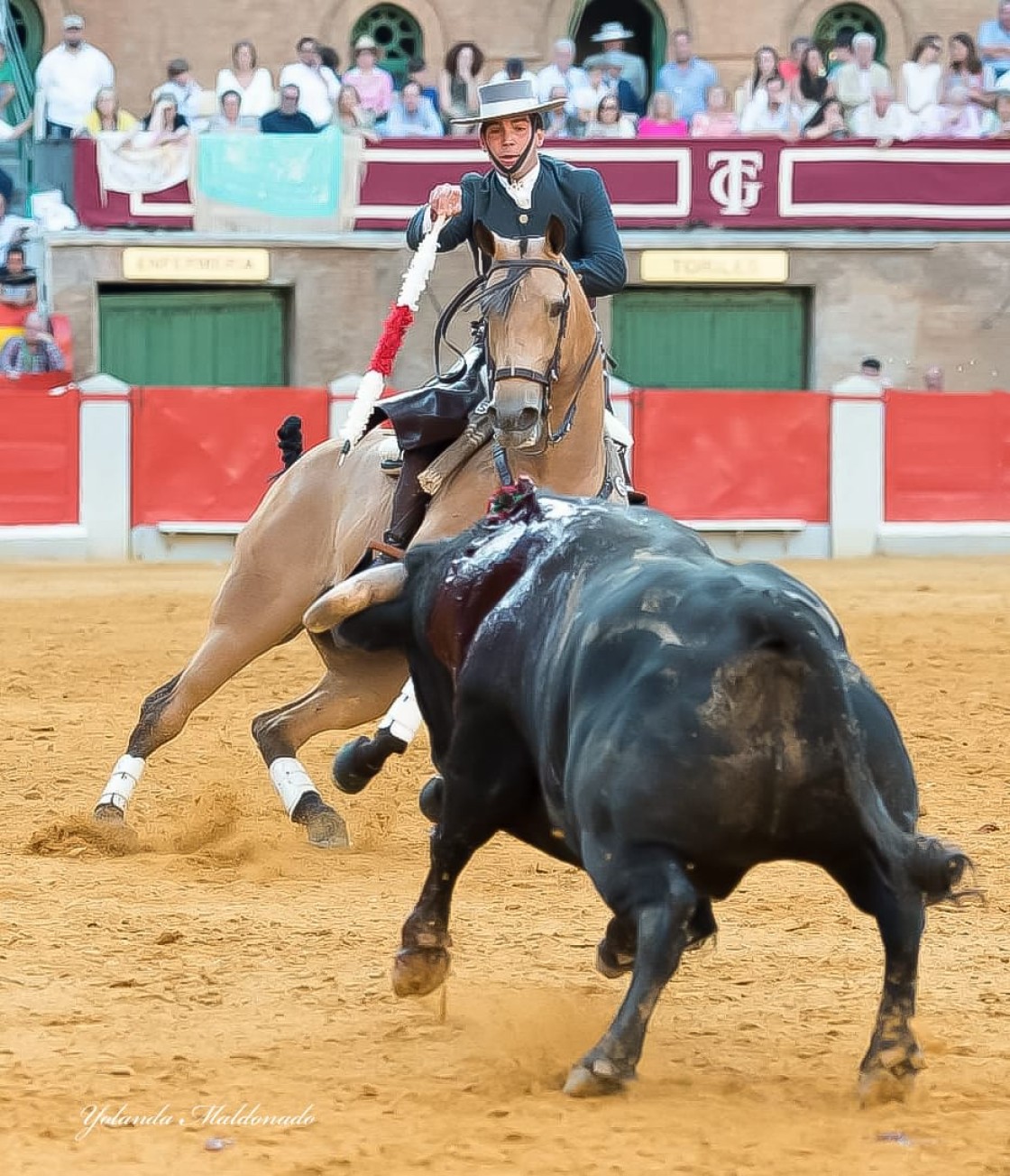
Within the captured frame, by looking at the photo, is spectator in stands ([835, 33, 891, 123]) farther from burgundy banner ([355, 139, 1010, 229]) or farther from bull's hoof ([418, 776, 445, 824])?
bull's hoof ([418, 776, 445, 824])

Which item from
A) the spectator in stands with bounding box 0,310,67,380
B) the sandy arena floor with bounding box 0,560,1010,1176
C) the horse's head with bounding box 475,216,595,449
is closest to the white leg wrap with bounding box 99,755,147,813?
the sandy arena floor with bounding box 0,560,1010,1176

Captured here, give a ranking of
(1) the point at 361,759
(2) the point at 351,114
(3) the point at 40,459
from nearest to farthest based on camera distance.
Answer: (1) the point at 361,759 < (3) the point at 40,459 < (2) the point at 351,114

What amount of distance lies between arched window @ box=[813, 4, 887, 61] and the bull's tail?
19879mm

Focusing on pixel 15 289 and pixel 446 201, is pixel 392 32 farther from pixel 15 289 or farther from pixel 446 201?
pixel 446 201

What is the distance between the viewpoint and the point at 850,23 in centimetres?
2219

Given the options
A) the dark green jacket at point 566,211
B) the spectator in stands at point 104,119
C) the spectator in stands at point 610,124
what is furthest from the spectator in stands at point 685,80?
the dark green jacket at point 566,211

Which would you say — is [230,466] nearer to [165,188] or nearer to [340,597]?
[165,188]

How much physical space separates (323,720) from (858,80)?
45.3 ft

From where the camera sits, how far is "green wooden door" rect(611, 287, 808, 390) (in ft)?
61.4

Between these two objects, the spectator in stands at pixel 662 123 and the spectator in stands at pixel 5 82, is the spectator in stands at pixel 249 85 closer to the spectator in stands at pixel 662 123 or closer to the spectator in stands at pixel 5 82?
the spectator in stands at pixel 5 82

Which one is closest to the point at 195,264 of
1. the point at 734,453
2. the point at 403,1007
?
the point at 734,453

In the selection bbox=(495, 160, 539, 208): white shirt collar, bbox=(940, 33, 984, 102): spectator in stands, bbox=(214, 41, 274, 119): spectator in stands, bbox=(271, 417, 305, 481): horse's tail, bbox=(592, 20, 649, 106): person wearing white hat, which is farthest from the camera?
bbox=(592, 20, 649, 106): person wearing white hat

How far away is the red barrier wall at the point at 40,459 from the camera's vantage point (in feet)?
50.2
